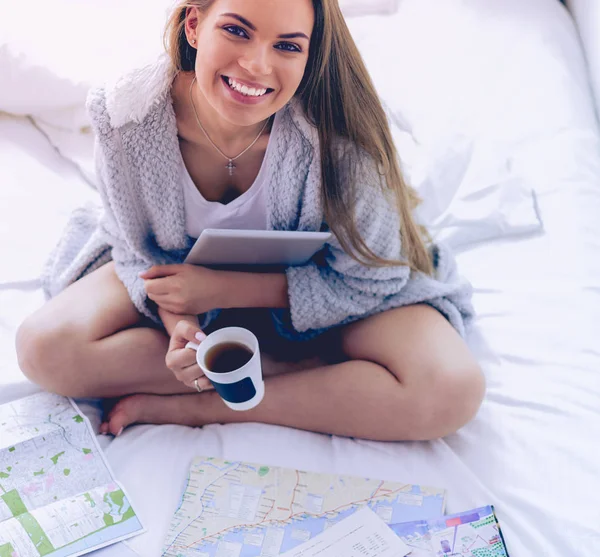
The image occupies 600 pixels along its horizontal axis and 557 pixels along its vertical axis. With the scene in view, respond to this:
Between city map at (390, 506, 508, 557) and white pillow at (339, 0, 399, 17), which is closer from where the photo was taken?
city map at (390, 506, 508, 557)

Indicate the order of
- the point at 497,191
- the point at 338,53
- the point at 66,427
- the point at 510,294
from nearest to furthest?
the point at 338,53, the point at 66,427, the point at 510,294, the point at 497,191

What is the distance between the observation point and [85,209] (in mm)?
1258

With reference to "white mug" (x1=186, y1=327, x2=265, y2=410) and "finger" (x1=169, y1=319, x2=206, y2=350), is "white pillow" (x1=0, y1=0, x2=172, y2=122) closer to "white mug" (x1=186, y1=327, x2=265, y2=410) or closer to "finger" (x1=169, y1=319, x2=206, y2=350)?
"finger" (x1=169, y1=319, x2=206, y2=350)

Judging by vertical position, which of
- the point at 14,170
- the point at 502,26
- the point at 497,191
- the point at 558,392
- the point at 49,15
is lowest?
the point at 558,392

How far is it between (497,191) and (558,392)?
1.49 ft

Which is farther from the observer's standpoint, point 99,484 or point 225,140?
point 225,140

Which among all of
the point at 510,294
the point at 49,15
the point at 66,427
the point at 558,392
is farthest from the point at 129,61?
the point at 558,392

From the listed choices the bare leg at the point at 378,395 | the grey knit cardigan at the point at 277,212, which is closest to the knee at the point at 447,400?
the bare leg at the point at 378,395

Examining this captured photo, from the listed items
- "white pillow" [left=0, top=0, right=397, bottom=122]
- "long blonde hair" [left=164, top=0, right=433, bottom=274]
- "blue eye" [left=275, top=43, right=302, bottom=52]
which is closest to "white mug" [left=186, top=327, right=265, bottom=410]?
"long blonde hair" [left=164, top=0, right=433, bottom=274]

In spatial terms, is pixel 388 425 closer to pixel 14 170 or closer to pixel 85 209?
pixel 85 209

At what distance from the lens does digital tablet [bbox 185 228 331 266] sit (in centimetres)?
93

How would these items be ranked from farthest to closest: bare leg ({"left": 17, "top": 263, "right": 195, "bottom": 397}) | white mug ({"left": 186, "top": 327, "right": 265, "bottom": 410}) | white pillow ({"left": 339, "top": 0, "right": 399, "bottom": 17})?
white pillow ({"left": 339, "top": 0, "right": 399, "bottom": 17}), bare leg ({"left": 17, "top": 263, "right": 195, "bottom": 397}), white mug ({"left": 186, "top": 327, "right": 265, "bottom": 410})

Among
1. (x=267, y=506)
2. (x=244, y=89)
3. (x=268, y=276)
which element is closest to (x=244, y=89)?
(x=244, y=89)

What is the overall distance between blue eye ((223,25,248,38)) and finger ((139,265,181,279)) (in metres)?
0.38
